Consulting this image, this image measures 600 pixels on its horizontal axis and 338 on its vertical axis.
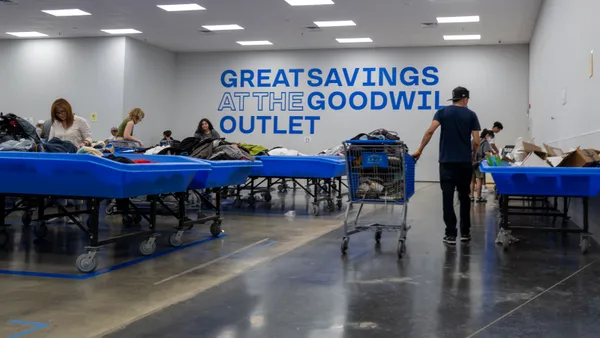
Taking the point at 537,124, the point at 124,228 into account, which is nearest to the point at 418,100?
the point at 537,124

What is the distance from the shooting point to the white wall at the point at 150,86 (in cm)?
1609

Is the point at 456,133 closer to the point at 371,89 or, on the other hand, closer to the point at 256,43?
the point at 371,89

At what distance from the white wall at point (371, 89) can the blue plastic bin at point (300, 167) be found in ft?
30.6

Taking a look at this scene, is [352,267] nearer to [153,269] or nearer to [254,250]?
[254,250]

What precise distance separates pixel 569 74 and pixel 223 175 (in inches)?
181

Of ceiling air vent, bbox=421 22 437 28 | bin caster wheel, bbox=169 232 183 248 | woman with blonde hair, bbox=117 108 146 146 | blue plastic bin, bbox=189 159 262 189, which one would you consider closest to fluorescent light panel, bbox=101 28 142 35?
woman with blonde hair, bbox=117 108 146 146

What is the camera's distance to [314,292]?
3400mm

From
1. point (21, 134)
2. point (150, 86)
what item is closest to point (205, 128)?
point (21, 134)

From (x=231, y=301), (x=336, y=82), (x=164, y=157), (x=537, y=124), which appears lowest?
(x=231, y=301)

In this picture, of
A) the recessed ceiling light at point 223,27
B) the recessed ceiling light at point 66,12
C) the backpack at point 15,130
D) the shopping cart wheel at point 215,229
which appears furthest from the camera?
the recessed ceiling light at point 223,27

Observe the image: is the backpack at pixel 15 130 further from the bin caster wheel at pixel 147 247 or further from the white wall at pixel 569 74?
the white wall at pixel 569 74

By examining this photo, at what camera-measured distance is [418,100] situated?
16672 mm

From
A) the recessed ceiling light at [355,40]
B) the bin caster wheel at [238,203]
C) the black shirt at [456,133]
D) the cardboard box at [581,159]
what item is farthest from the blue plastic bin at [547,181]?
the recessed ceiling light at [355,40]

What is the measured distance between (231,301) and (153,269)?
110 cm
